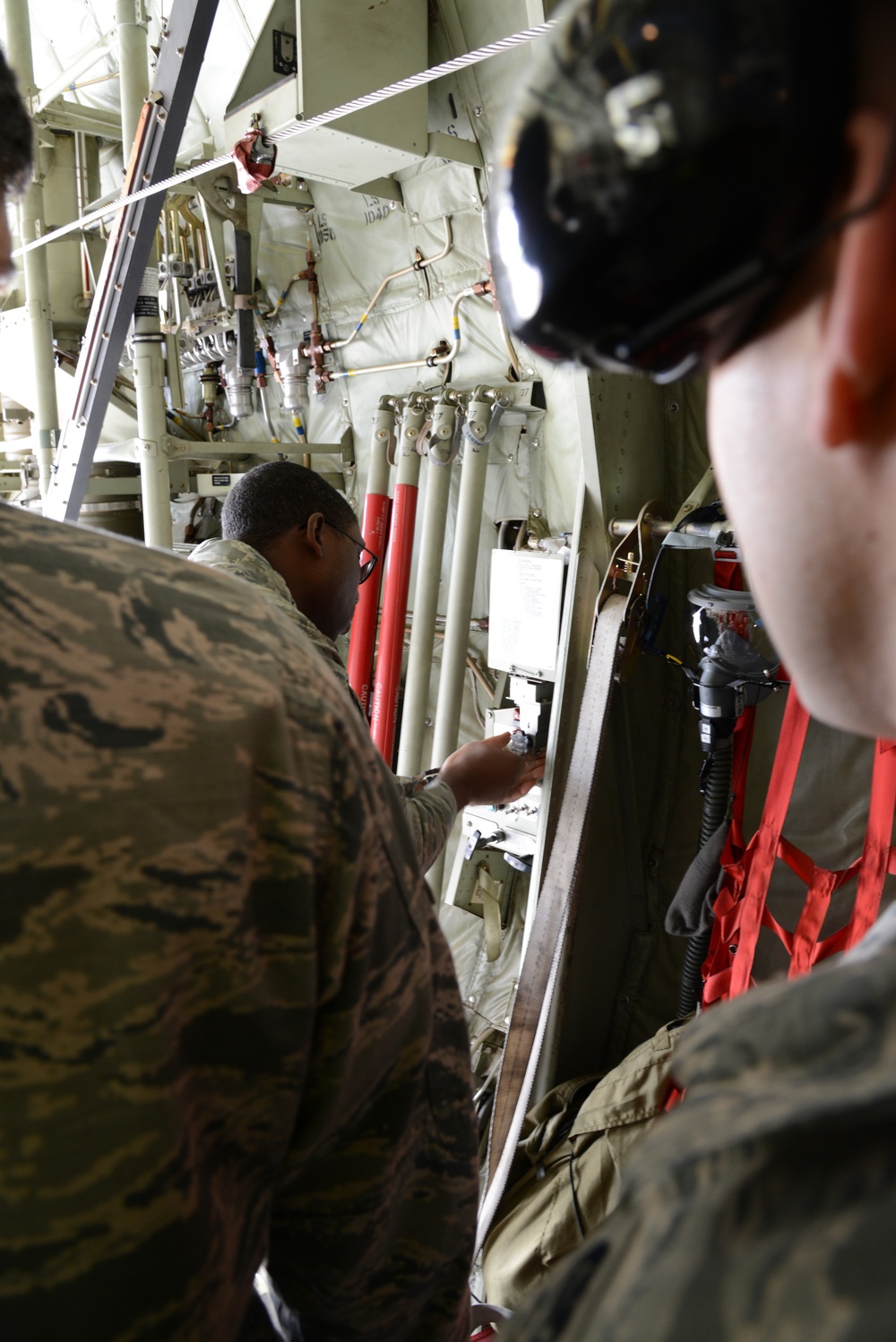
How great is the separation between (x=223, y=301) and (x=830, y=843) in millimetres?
3114

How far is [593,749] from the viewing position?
220 centimetres

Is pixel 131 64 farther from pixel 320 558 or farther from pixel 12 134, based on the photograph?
pixel 12 134

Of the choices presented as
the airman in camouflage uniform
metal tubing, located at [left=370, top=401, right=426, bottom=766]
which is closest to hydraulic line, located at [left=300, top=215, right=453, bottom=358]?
metal tubing, located at [left=370, top=401, right=426, bottom=766]

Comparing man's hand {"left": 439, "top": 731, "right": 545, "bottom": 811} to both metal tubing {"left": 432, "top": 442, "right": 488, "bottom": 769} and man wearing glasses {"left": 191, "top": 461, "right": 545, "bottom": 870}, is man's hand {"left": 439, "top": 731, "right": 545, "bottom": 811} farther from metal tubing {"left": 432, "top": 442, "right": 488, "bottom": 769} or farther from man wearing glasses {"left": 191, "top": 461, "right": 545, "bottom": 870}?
metal tubing {"left": 432, "top": 442, "right": 488, "bottom": 769}

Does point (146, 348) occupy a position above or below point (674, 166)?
above

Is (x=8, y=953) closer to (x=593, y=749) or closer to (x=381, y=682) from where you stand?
(x=593, y=749)

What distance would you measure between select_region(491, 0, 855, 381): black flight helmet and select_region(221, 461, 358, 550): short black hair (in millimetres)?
1746

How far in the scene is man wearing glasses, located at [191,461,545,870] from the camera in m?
2.08

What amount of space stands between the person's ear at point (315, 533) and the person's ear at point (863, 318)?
6.06ft

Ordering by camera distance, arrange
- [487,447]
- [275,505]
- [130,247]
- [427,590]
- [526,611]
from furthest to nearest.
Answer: [427,590] → [487,447] → [130,247] → [526,611] → [275,505]

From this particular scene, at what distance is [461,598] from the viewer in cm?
304

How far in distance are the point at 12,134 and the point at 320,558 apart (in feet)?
4.51

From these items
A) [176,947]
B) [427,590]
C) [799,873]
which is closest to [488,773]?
[799,873]

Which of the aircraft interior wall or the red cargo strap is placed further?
the aircraft interior wall
